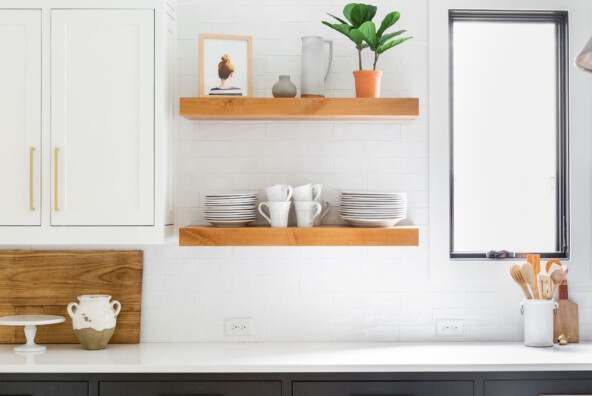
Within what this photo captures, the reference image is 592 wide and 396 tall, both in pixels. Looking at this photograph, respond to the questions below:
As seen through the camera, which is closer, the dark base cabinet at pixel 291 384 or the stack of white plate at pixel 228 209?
the dark base cabinet at pixel 291 384

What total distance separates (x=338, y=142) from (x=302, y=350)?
0.98 metres

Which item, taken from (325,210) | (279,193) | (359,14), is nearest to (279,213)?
(279,193)

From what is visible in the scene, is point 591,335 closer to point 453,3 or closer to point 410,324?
point 410,324

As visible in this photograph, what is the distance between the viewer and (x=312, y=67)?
111 inches

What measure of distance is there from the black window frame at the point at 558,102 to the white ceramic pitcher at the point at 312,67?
0.68 metres

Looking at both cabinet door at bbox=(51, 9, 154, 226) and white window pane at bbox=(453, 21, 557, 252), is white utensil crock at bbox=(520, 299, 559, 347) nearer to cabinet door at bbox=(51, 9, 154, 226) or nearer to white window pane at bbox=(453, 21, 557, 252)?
white window pane at bbox=(453, 21, 557, 252)

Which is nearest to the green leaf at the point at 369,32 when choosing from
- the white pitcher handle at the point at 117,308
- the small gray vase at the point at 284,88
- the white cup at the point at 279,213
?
the small gray vase at the point at 284,88

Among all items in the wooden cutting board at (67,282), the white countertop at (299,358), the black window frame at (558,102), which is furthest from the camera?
the black window frame at (558,102)

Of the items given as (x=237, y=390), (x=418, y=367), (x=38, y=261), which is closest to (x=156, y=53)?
(x=38, y=261)

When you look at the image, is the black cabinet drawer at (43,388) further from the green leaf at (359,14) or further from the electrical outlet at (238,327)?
the green leaf at (359,14)

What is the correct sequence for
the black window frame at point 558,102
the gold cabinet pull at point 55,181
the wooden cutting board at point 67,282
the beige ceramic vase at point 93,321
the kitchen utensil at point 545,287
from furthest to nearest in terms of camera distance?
the black window frame at point 558,102
the wooden cutting board at point 67,282
the kitchen utensil at point 545,287
the beige ceramic vase at point 93,321
the gold cabinet pull at point 55,181

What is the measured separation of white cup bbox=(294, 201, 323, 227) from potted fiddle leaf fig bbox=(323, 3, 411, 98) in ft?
1.71

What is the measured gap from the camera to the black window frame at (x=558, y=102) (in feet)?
10.1

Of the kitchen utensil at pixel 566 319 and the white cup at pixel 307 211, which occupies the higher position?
the white cup at pixel 307 211
